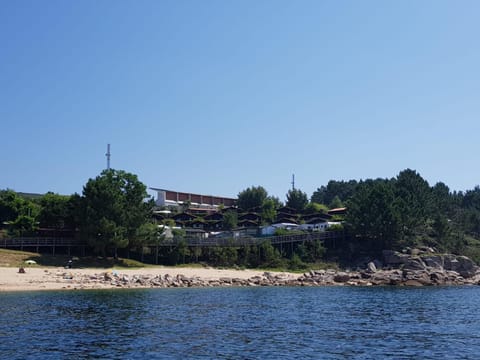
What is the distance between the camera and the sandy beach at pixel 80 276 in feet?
172

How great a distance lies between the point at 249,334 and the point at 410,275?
51.7 metres

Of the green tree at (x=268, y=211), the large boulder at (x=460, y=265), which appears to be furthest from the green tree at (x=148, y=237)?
→ the large boulder at (x=460, y=265)

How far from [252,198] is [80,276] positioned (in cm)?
7453

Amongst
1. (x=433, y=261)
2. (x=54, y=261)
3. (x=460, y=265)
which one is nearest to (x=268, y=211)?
(x=433, y=261)

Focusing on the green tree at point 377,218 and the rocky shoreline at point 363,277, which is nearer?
the rocky shoreline at point 363,277

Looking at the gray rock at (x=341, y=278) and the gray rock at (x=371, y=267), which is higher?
the gray rock at (x=371, y=267)

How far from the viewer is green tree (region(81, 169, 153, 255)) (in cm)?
7025

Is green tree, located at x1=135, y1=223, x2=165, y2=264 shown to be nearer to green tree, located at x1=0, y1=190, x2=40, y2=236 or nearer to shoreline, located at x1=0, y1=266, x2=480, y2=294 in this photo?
shoreline, located at x1=0, y1=266, x2=480, y2=294

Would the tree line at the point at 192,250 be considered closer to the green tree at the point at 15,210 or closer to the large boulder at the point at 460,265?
the green tree at the point at 15,210

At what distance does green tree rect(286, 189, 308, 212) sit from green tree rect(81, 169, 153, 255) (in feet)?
204

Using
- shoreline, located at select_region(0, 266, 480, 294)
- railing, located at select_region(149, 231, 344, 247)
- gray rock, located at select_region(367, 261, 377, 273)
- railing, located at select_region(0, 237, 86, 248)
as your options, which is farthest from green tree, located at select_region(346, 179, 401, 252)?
railing, located at select_region(0, 237, 86, 248)

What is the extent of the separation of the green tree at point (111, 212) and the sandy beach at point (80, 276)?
5140mm

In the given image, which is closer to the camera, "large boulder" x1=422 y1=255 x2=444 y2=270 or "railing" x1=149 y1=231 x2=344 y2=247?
"railing" x1=149 y1=231 x2=344 y2=247

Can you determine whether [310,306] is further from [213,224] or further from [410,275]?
[213,224]
